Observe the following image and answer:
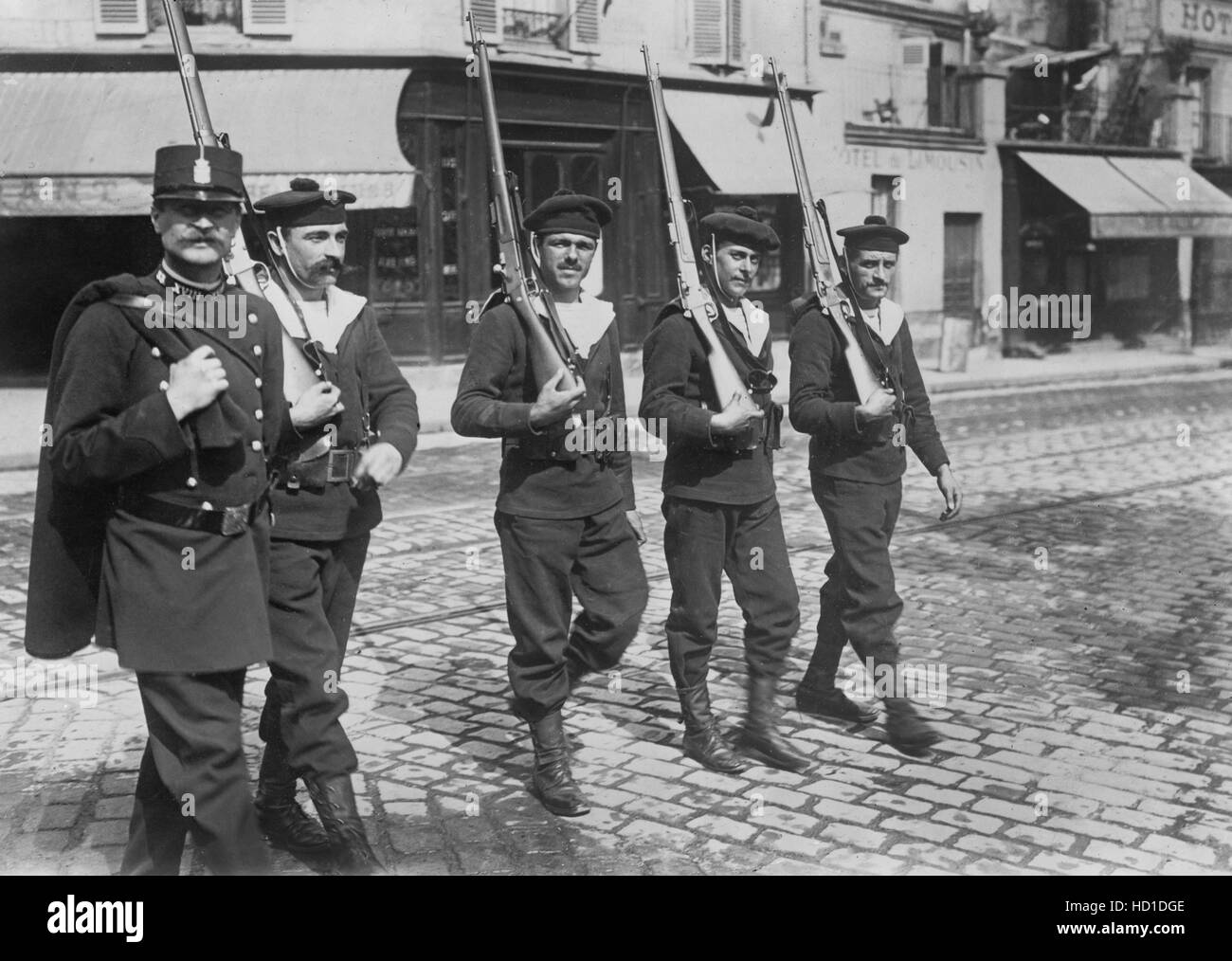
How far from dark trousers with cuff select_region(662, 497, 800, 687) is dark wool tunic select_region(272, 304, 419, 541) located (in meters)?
1.15

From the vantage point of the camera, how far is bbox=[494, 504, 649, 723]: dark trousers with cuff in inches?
176

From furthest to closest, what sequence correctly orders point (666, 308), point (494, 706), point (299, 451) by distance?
1. point (494, 706)
2. point (666, 308)
3. point (299, 451)

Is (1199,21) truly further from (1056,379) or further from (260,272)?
(260,272)

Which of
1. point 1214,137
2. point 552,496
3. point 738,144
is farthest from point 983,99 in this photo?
point 552,496

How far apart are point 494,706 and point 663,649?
1101 mm

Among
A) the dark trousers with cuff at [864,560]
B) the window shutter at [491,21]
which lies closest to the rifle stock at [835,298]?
the dark trousers with cuff at [864,560]

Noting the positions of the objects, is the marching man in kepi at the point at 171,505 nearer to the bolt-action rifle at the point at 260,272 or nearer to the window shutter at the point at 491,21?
the bolt-action rifle at the point at 260,272

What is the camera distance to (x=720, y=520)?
4.86 metres

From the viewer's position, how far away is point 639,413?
16.2ft

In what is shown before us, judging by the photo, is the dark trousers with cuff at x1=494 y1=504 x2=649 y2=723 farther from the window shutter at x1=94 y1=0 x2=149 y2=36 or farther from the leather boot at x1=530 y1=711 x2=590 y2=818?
the window shutter at x1=94 y1=0 x2=149 y2=36

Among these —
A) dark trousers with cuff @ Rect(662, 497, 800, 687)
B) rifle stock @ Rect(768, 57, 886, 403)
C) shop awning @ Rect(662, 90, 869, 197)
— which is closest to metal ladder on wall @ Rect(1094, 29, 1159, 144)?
shop awning @ Rect(662, 90, 869, 197)

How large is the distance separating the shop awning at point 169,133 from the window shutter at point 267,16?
1.61ft

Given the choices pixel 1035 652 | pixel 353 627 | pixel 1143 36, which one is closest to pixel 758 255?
pixel 1035 652

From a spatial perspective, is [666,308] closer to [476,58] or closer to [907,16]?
[476,58]
